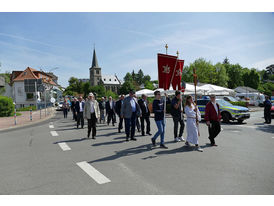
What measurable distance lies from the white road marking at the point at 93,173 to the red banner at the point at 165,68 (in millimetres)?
3712

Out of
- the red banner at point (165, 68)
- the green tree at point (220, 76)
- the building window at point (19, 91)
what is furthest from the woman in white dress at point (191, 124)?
the building window at point (19, 91)

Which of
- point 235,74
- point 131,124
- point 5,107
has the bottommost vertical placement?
point 131,124

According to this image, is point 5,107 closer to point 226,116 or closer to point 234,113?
point 226,116

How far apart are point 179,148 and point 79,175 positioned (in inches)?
133

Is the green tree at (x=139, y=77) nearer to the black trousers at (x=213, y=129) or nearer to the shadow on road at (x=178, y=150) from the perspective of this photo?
the black trousers at (x=213, y=129)

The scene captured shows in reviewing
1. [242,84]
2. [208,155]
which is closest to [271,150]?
[208,155]

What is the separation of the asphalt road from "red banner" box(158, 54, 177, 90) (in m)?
2.22

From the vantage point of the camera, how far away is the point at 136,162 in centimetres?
491

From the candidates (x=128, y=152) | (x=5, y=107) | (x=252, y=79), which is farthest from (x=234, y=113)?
(x=252, y=79)

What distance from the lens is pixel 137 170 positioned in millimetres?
4328

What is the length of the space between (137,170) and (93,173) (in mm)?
934

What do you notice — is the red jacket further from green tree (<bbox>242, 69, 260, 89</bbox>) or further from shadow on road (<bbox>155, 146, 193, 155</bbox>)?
green tree (<bbox>242, 69, 260, 89</bbox>)

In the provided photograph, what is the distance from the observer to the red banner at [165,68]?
6922 mm

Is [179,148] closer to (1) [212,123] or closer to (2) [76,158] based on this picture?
(1) [212,123]
